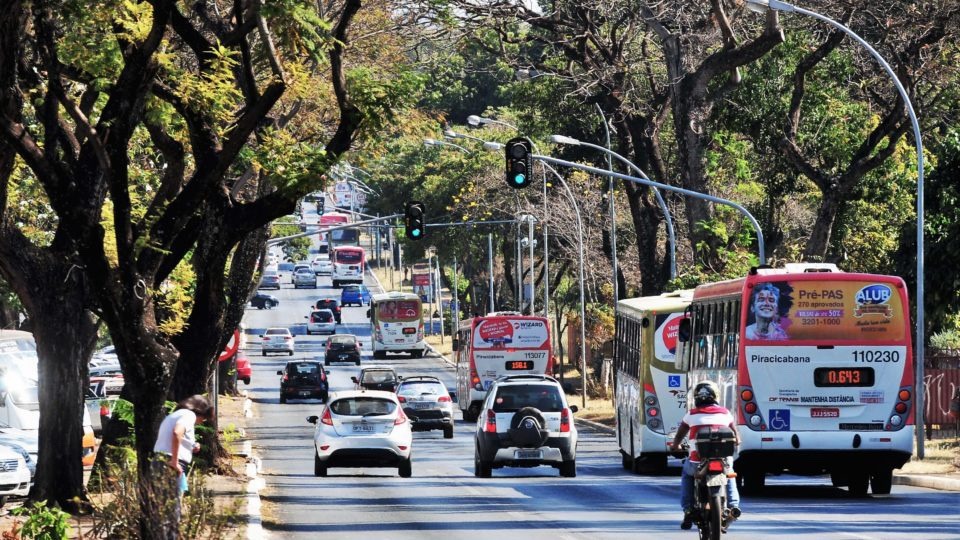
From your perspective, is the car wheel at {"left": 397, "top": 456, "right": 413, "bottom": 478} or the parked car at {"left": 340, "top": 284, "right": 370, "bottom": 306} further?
the parked car at {"left": 340, "top": 284, "right": 370, "bottom": 306}

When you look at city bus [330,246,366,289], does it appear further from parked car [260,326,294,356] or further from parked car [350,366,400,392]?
parked car [350,366,400,392]

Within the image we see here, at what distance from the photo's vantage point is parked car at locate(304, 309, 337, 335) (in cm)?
10406

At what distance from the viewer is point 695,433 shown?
16.0 metres

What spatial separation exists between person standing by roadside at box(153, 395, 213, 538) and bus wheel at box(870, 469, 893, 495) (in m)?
12.2

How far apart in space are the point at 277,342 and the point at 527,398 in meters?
64.5

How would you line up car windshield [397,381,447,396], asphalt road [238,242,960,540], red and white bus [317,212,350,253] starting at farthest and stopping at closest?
red and white bus [317,212,350,253] < car windshield [397,381,447,396] < asphalt road [238,242,960,540]

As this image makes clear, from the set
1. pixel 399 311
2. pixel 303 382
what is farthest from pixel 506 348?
pixel 399 311

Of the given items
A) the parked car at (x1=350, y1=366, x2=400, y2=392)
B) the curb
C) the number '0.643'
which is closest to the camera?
the number '0.643'

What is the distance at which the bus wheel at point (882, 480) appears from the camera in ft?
79.5

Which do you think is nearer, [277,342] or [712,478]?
[712,478]

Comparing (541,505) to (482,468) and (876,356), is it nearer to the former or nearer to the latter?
(876,356)

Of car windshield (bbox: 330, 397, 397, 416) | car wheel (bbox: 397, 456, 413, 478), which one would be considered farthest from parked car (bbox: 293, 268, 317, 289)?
car windshield (bbox: 330, 397, 397, 416)

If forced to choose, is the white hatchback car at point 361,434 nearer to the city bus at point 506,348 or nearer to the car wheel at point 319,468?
the car wheel at point 319,468

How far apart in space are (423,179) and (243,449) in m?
59.0
